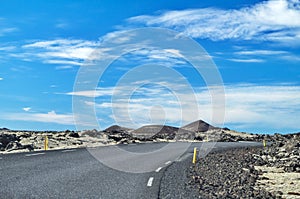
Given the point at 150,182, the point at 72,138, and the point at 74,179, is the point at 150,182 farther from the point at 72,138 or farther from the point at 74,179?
the point at 72,138

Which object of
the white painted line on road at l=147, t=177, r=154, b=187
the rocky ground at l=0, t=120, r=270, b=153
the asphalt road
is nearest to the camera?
the asphalt road

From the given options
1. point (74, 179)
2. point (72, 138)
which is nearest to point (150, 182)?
point (74, 179)

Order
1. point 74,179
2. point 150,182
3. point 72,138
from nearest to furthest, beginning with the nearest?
point 74,179
point 150,182
point 72,138

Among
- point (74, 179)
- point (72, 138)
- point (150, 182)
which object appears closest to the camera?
point (74, 179)

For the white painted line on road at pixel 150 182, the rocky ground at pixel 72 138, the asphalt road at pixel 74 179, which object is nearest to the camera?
the asphalt road at pixel 74 179

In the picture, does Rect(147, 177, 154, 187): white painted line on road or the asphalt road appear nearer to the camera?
the asphalt road

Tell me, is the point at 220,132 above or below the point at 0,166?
above

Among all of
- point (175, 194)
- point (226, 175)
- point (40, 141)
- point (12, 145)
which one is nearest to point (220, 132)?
point (40, 141)

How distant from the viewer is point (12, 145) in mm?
29453

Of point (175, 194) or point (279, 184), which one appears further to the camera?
point (279, 184)

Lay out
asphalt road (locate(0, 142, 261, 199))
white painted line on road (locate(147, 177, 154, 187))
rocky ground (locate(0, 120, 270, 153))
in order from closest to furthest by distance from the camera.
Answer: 1. asphalt road (locate(0, 142, 261, 199))
2. white painted line on road (locate(147, 177, 154, 187))
3. rocky ground (locate(0, 120, 270, 153))

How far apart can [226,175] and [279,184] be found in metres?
2.22

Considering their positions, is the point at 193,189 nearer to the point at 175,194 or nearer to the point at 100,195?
the point at 175,194

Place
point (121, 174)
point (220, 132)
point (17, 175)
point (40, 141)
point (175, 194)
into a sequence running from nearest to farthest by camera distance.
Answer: point (175, 194) → point (17, 175) → point (121, 174) → point (40, 141) → point (220, 132)
